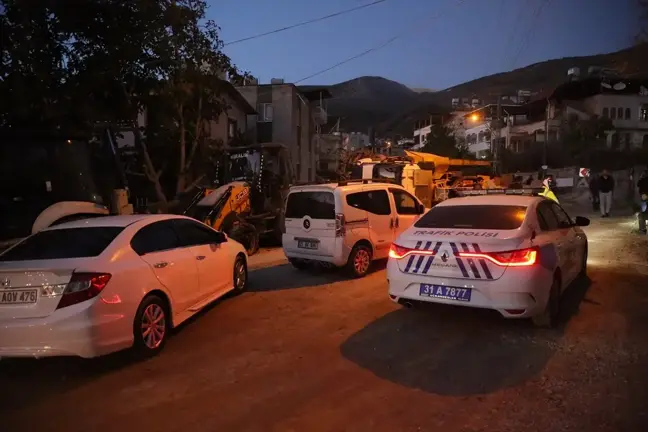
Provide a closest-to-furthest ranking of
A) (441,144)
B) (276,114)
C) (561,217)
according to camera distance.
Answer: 1. (561,217)
2. (276,114)
3. (441,144)

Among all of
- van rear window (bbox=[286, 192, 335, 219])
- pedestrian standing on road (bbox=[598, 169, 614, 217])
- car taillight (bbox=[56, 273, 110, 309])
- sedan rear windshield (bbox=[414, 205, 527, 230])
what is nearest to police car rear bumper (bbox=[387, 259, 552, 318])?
sedan rear windshield (bbox=[414, 205, 527, 230])

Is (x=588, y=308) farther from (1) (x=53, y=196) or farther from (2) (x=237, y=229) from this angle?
(1) (x=53, y=196)

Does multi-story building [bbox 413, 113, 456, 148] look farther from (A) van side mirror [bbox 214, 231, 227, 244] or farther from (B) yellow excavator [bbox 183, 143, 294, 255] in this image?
(A) van side mirror [bbox 214, 231, 227, 244]

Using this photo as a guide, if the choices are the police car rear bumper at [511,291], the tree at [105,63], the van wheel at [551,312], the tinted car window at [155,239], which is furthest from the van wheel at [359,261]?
the tree at [105,63]

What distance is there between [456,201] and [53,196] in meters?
6.72

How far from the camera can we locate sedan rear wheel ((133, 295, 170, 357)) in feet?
17.0

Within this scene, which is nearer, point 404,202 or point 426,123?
point 404,202

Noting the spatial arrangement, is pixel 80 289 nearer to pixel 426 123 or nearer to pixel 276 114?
pixel 276 114

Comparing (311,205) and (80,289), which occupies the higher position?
(311,205)

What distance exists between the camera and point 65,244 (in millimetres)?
5484

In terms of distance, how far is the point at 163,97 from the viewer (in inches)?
554

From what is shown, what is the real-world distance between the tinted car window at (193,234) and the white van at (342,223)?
2199 millimetres

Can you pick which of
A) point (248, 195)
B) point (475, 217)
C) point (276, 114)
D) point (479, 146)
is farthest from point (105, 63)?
point (479, 146)

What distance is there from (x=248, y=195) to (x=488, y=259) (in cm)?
804
